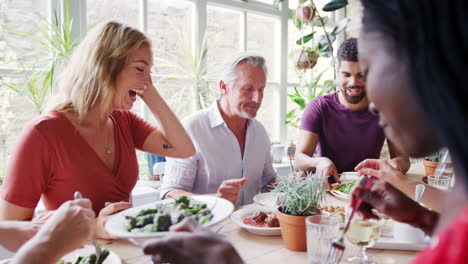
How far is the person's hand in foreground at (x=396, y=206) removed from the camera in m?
0.98

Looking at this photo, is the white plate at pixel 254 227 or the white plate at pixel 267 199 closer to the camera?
the white plate at pixel 254 227

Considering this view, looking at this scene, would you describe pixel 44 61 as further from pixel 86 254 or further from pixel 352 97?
pixel 352 97

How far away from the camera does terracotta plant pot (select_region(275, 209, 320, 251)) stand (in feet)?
3.70

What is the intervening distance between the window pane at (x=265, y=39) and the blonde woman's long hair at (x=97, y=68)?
2.72m

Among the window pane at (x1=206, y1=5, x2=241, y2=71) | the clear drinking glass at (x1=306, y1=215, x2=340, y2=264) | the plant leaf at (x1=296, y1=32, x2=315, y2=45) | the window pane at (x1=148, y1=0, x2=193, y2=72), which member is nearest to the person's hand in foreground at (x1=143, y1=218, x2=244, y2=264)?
the clear drinking glass at (x1=306, y1=215, x2=340, y2=264)

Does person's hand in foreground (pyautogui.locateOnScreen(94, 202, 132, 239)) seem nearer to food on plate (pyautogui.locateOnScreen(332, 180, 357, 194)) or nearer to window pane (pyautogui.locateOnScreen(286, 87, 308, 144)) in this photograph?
food on plate (pyautogui.locateOnScreen(332, 180, 357, 194))

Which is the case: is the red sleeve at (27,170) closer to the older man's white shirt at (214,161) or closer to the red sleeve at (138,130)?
the red sleeve at (138,130)

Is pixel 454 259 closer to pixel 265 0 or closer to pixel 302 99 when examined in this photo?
pixel 302 99

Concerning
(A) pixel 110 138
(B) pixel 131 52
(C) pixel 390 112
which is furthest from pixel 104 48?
(C) pixel 390 112

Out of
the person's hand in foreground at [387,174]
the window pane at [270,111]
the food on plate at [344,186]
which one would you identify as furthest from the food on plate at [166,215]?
the window pane at [270,111]

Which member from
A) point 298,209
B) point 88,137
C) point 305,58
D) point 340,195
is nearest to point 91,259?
point 298,209

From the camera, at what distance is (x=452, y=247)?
1.46ft

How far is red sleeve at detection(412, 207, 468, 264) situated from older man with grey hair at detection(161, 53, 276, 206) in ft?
5.35

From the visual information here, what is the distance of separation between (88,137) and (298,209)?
1041 mm
